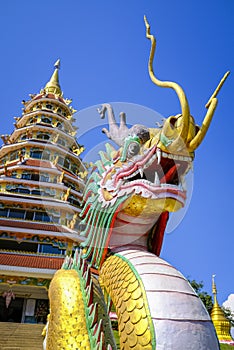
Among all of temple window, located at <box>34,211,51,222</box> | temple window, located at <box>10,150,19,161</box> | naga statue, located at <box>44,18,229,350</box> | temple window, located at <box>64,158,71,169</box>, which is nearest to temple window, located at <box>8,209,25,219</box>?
temple window, located at <box>34,211,51,222</box>

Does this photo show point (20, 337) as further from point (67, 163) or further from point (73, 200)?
point (67, 163)

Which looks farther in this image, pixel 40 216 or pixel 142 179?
pixel 40 216

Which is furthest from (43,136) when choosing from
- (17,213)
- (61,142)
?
(17,213)

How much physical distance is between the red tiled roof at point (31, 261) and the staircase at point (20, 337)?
2289 mm

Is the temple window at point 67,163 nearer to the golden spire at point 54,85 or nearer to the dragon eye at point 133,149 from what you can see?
the golden spire at point 54,85

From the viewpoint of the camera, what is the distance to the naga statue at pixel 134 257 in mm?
1812

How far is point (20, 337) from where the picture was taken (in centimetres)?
758

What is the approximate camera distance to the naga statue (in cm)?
181

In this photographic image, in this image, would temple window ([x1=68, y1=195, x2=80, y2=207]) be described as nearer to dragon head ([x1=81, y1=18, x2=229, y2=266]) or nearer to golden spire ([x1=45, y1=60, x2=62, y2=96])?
golden spire ([x1=45, y1=60, x2=62, y2=96])

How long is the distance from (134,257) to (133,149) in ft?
2.67

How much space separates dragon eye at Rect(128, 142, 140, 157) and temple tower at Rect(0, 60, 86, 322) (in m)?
7.20

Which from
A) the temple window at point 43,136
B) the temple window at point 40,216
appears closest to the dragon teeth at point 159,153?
the temple window at point 40,216

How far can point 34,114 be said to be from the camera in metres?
20.7

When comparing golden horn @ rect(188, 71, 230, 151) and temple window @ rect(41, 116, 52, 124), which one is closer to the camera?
golden horn @ rect(188, 71, 230, 151)
